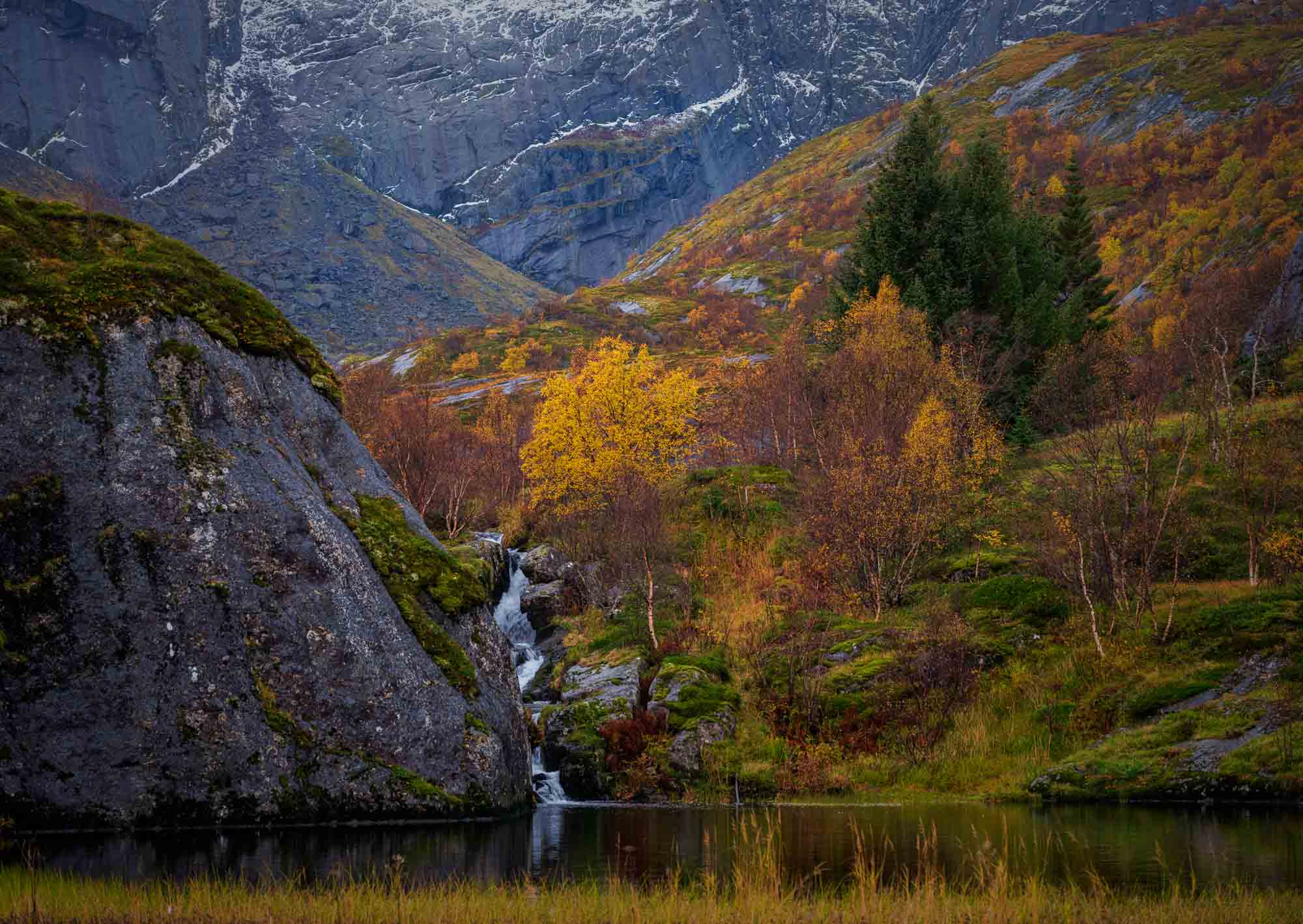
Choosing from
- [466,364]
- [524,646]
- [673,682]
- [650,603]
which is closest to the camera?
[673,682]

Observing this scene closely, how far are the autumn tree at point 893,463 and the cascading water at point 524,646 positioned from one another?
11.4m

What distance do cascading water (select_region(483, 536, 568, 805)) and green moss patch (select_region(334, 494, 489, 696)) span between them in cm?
542

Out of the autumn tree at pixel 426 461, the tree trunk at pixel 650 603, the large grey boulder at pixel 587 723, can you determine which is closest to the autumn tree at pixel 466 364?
the autumn tree at pixel 426 461

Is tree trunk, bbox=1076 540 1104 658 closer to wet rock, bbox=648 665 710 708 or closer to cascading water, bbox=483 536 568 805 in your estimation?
wet rock, bbox=648 665 710 708

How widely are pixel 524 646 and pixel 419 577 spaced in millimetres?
16606

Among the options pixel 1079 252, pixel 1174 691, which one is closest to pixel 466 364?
pixel 1079 252

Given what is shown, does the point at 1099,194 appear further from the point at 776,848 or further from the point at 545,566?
the point at 776,848

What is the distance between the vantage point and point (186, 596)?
16.7 m

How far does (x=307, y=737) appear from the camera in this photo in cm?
1697

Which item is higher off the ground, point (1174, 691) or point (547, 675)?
point (547, 675)

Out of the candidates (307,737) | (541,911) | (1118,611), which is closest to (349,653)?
(307,737)

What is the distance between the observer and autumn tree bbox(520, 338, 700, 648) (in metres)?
42.4

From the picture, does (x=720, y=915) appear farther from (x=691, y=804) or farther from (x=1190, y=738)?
(x=1190, y=738)

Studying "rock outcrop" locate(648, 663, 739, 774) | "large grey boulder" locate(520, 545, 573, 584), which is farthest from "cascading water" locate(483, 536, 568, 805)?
"rock outcrop" locate(648, 663, 739, 774)
